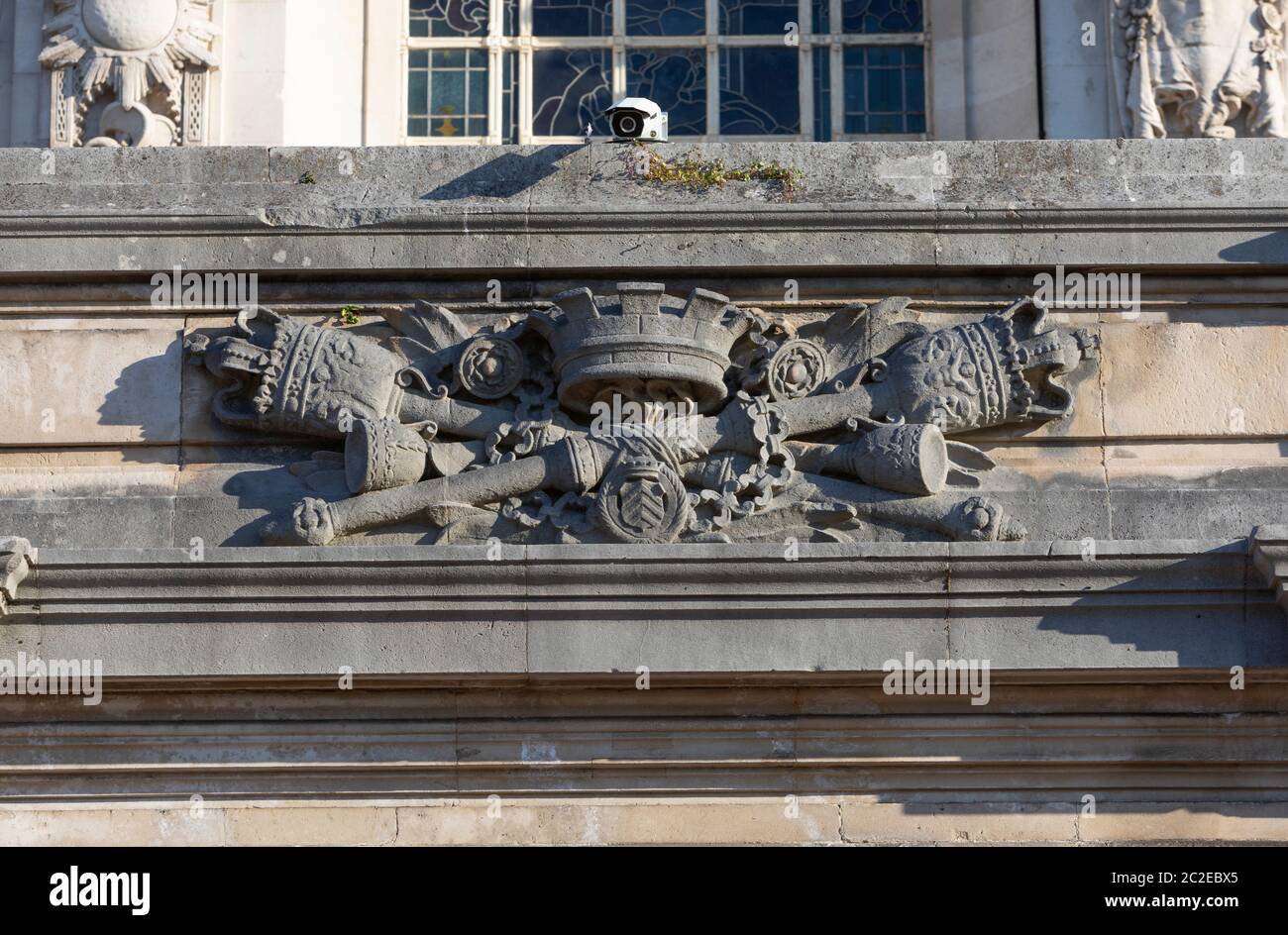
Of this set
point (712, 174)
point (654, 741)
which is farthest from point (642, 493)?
point (712, 174)

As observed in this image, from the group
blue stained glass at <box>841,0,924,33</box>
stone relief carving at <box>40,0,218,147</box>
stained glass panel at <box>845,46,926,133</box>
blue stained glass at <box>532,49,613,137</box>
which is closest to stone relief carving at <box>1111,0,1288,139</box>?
stained glass panel at <box>845,46,926,133</box>

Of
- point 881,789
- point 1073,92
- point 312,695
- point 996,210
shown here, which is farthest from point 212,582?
point 1073,92

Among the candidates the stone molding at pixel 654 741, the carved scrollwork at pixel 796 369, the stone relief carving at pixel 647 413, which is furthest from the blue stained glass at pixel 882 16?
the stone molding at pixel 654 741

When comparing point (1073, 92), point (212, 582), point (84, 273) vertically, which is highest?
point (1073, 92)

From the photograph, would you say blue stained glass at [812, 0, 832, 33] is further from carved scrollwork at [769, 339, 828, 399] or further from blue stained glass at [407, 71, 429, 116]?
carved scrollwork at [769, 339, 828, 399]

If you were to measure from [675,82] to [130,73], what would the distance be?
10.5 ft

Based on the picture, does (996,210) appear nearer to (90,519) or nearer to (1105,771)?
(1105,771)

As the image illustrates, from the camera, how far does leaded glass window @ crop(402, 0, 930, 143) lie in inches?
571

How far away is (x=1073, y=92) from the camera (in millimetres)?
13789

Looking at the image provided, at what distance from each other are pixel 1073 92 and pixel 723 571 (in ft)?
15.4

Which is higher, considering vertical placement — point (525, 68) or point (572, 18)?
point (572, 18)

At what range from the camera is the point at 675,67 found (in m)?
14.6

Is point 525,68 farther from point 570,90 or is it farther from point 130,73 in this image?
point 130,73

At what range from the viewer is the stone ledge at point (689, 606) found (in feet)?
34.2
